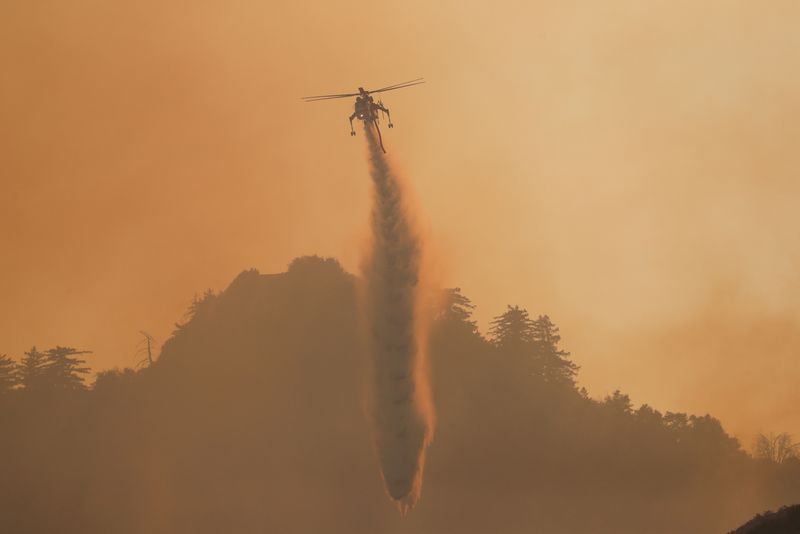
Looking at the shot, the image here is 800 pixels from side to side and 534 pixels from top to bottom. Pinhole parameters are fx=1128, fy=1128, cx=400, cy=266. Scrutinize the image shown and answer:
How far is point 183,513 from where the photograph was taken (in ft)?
609

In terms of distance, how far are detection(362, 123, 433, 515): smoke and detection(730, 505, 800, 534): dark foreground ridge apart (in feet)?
173

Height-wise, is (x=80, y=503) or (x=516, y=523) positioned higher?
(x=80, y=503)

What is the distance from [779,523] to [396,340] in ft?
185

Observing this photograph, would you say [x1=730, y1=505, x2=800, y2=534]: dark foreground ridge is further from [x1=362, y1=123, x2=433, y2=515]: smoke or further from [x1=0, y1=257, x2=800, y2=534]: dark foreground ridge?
[x1=0, y1=257, x2=800, y2=534]: dark foreground ridge

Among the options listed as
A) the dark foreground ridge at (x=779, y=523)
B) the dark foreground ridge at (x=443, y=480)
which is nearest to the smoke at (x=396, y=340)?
the dark foreground ridge at (x=779, y=523)

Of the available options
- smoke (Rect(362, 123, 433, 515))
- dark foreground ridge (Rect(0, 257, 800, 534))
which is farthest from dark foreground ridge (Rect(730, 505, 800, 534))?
dark foreground ridge (Rect(0, 257, 800, 534))

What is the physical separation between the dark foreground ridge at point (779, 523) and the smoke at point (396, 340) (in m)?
52.6

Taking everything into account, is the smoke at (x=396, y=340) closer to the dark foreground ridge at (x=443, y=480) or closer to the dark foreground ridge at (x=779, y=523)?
the dark foreground ridge at (x=779, y=523)

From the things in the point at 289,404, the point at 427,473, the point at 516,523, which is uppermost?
the point at 289,404

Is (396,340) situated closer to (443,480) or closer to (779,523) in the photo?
(779,523)

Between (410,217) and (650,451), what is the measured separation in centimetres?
9457

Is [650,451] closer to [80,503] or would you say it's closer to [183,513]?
[183,513]

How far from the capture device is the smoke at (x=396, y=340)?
114 metres

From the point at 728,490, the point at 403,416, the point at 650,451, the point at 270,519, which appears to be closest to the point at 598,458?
the point at 650,451
